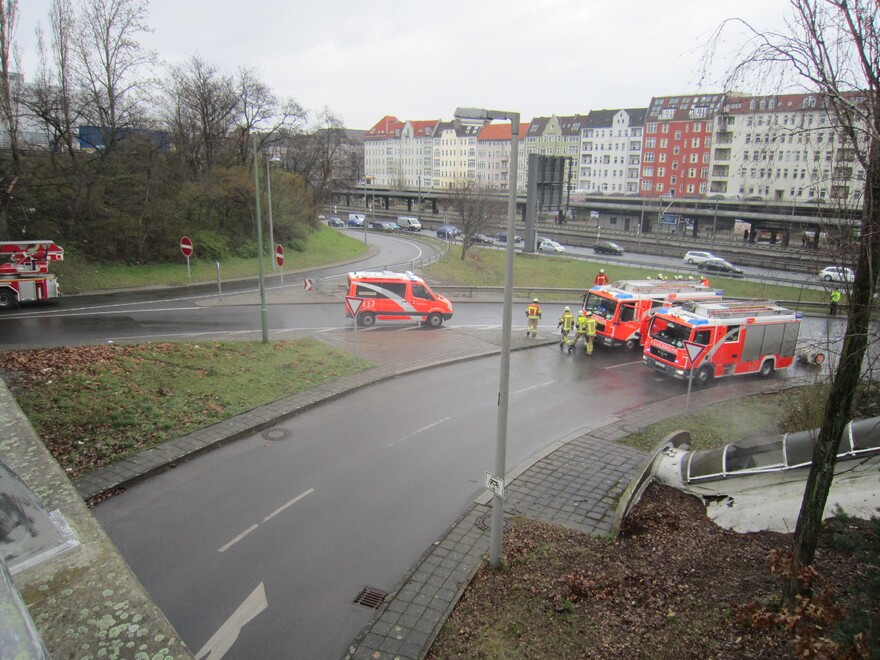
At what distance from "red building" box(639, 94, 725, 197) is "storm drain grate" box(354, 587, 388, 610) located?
86.8 metres

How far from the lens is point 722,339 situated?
1912cm

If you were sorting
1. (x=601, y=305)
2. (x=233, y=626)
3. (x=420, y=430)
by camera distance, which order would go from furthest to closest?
1. (x=601, y=305)
2. (x=420, y=430)
3. (x=233, y=626)

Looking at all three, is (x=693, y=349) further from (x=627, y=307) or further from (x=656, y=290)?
(x=656, y=290)

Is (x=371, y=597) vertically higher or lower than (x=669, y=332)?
lower

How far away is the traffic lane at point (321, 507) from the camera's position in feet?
24.8

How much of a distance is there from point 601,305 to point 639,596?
17.8m

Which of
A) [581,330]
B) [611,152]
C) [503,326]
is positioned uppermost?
[611,152]

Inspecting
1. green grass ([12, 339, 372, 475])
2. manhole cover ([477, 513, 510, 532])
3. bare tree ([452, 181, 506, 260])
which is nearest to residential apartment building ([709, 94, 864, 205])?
manhole cover ([477, 513, 510, 532])

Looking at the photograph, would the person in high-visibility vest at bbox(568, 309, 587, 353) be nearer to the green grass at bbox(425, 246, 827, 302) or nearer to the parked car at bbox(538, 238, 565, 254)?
the green grass at bbox(425, 246, 827, 302)

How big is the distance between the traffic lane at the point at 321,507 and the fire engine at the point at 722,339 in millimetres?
3550

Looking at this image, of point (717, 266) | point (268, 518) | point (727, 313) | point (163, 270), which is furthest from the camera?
point (717, 266)

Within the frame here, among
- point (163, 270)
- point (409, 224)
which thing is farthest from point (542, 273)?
point (409, 224)

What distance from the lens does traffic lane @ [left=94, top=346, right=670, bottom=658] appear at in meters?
7.57

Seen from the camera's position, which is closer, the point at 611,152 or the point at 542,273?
the point at 542,273
